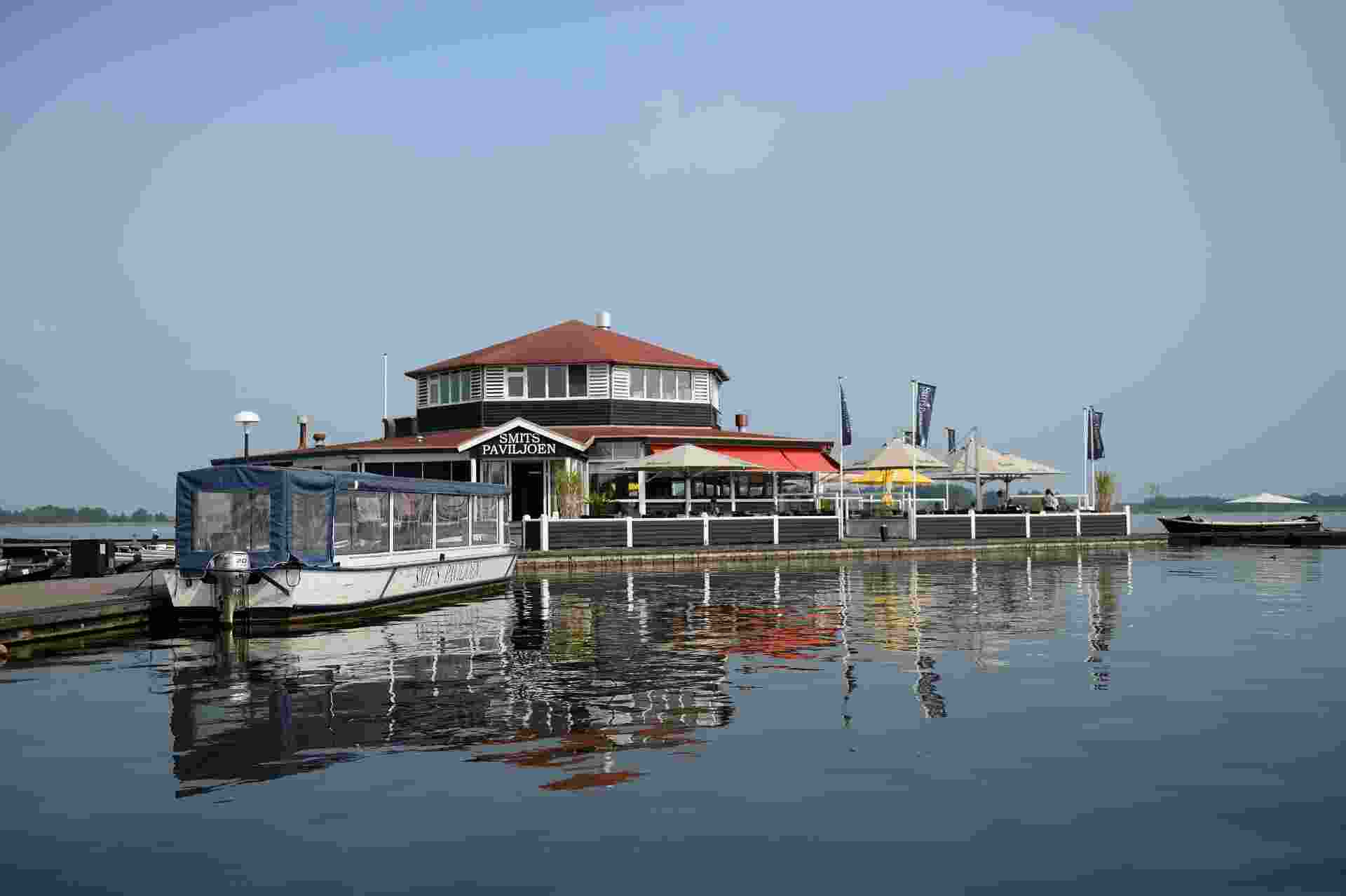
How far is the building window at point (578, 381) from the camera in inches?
2222

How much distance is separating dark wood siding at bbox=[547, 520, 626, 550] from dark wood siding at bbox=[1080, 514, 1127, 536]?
25.1 metres

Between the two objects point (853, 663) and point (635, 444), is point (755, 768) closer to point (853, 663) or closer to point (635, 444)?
point (853, 663)

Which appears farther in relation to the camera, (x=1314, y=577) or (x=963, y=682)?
(x=1314, y=577)

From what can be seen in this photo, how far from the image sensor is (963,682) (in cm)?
1775

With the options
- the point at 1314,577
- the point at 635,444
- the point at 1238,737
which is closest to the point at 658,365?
the point at 635,444

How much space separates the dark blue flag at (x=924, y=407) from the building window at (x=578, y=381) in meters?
15.9

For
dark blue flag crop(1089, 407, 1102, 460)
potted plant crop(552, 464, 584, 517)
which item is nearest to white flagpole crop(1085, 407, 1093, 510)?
dark blue flag crop(1089, 407, 1102, 460)

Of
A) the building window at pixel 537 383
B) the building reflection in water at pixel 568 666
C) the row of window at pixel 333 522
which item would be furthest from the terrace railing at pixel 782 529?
the row of window at pixel 333 522

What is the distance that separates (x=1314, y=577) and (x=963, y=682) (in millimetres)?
28848

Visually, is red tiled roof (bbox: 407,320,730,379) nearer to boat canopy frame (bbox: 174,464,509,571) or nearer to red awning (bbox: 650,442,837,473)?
red awning (bbox: 650,442,837,473)

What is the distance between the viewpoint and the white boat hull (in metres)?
25.1

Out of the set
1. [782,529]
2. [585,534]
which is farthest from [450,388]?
[782,529]

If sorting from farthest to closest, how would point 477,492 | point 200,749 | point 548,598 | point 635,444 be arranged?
point 635,444 < point 477,492 < point 548,598 < point 200,749

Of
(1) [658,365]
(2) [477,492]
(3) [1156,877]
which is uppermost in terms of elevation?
(1) [658,365]
